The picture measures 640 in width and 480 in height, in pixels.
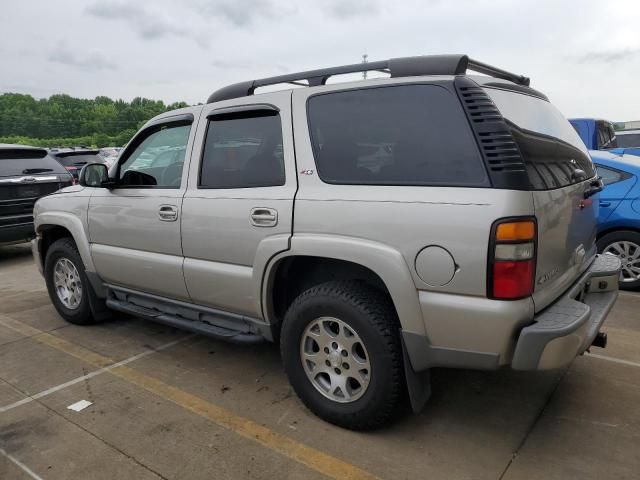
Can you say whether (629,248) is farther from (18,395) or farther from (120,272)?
(18,395)

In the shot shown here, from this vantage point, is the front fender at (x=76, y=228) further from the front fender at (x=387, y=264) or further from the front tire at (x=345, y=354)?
the front fender at (x=387, y=264)

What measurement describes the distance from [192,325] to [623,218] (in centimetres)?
447

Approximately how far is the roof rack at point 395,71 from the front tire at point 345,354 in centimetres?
119

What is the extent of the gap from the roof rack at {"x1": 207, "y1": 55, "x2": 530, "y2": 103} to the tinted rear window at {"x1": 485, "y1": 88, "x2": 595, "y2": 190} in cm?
23

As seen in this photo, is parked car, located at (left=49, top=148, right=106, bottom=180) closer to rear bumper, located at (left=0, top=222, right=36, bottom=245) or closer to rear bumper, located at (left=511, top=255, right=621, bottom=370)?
rear bumper, located at (left=0, top=222, right=36, bottom=245)

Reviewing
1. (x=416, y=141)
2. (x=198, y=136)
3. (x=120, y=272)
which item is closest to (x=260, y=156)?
(x=198, y=136)

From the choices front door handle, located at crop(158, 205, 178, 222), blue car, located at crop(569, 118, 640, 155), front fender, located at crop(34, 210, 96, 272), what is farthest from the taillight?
blue car, located at crop(569, 118, 640, 155)

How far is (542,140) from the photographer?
8.67 feet

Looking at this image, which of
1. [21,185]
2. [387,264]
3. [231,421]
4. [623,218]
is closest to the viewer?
[387,264]

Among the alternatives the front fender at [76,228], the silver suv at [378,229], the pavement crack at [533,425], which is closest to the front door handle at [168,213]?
the silver suv at [378,229]

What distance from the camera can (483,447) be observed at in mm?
2680

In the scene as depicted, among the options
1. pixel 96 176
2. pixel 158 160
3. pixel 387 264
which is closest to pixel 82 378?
pixel 96 176

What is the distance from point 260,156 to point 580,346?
2092mm

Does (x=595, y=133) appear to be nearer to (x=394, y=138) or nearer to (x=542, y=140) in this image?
(x=542, y=140)
